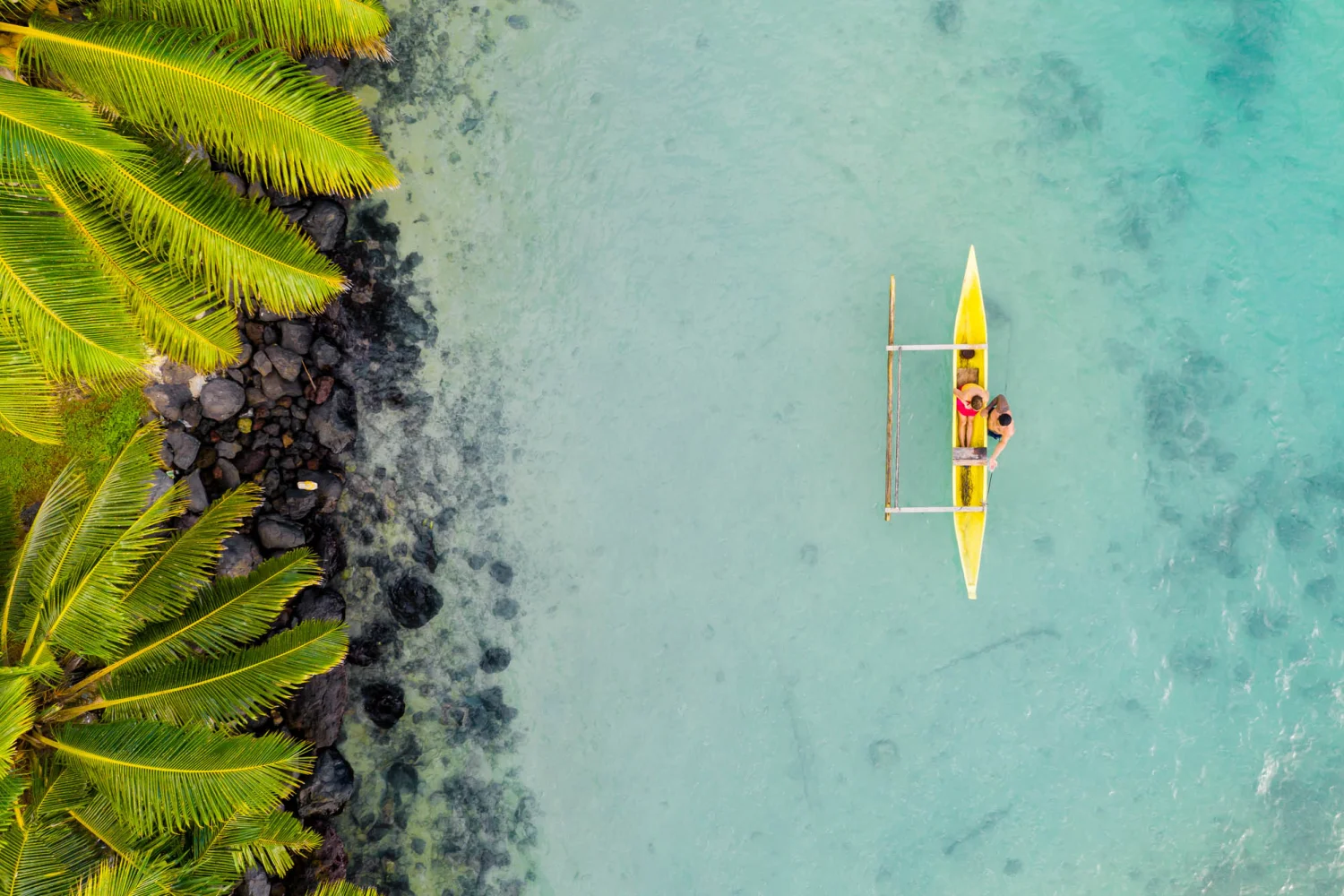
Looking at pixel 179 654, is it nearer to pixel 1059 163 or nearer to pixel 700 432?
pixel 700 432

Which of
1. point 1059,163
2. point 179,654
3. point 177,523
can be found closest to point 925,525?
point 1059,163

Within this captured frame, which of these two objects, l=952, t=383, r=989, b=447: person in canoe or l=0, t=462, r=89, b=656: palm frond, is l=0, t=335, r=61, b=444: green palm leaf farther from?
l=952, t=383, r=989, b=447: person in canoe

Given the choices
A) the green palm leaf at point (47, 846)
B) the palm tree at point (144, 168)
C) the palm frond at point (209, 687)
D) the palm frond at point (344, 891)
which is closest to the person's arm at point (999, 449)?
the palm tree at point (144, 168)

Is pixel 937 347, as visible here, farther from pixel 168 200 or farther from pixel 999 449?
pixel 168 200

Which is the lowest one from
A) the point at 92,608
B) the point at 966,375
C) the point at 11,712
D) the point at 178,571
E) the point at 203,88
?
the point at 11,712

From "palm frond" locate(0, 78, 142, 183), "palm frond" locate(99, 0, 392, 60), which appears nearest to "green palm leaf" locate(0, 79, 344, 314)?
"palm frond" locate(0, 78, 142, 183)

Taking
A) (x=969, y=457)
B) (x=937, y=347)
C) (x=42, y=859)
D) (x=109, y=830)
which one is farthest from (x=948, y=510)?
(x=42, y=859)

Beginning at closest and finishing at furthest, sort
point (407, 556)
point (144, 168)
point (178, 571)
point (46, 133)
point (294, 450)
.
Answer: point (46, 133)
point (144, 168)
point (178, 571)
point (294, 450)
point (407, 556)
